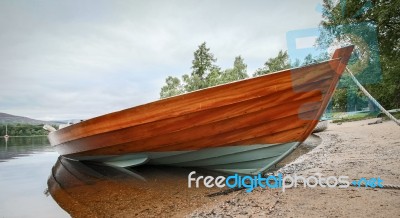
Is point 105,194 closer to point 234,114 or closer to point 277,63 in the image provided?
point 234,114

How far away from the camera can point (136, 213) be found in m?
2.45

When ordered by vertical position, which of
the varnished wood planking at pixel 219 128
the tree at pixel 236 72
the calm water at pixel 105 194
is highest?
the tree at pixel 236 72

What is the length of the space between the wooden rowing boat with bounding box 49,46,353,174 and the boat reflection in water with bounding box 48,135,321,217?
1.42 ft

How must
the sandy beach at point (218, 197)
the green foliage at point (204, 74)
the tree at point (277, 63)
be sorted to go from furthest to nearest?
the tree at point (277, 63) → the green foliage at point (204, 74) → the sandy beach at point (218, 197)

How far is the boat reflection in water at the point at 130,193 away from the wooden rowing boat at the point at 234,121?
1.40ft

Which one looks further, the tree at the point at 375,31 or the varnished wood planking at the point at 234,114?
the tree at the point at 375,31

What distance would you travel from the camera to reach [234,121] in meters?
2.94

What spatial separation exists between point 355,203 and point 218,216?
3.81ft

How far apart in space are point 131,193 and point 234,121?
1647 millimetres

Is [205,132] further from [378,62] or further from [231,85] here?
[378,62]

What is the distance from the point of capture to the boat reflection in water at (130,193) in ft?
8.42

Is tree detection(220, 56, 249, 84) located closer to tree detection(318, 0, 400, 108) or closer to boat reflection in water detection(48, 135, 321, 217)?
tree detection(318, 0, 400, 108)

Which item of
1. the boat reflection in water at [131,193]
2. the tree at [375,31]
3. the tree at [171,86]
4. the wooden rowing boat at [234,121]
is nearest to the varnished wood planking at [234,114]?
the wooden rowing boat at [234,121]

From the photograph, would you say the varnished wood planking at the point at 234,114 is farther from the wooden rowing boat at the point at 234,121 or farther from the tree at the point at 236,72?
the tree at the point at 236,72
